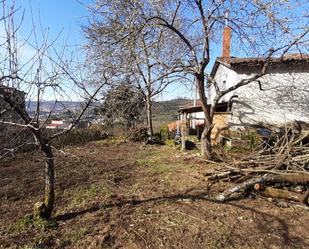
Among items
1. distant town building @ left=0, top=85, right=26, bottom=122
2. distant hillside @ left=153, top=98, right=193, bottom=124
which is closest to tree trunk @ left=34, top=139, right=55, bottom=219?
distant town building @ left=0, top=85, right=26, bottom=122

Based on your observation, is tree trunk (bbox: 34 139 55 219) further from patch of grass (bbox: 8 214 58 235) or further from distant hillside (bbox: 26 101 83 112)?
distant hillside (bbox: 26 101 83 112)

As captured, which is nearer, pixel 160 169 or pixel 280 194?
pixel 280 194

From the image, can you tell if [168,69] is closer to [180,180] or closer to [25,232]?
[180,180]

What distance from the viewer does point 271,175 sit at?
7203mm

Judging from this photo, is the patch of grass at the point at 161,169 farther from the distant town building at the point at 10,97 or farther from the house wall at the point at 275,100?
the house wall at the point at 275,100

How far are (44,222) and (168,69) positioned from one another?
6.97m

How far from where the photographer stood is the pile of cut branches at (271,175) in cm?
697

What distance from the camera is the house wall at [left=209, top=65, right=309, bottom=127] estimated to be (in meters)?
15.1

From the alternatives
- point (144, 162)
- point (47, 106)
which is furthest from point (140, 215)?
point (144, 162)

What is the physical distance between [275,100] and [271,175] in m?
8.95

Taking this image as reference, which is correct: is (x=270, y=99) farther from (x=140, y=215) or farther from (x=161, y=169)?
(x=140, y=215)

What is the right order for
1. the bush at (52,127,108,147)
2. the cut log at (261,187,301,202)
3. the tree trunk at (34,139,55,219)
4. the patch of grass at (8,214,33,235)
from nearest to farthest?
the patch of grass at (8,214,33,235), the tree trunk at (34,139,55,219), the cut log at (261,187,301,202), the bush at (52,127,108,147)

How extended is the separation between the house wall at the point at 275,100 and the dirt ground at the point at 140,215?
7.16m

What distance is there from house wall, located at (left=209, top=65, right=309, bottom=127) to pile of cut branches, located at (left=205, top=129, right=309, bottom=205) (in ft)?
22.7
